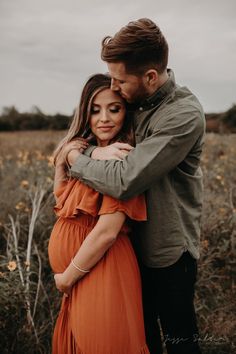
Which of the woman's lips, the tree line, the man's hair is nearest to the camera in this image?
the man's hair

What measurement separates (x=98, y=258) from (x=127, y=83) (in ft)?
2.74

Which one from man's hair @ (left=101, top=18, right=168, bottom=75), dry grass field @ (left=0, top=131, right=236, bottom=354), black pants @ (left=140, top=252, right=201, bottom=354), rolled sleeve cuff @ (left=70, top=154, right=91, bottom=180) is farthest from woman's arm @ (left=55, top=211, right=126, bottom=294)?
dry grass field @ (left=0, top=131, right=236, bottom=354)

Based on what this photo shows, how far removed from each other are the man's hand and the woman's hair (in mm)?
132

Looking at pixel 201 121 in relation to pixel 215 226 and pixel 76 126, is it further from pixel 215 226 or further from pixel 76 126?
pixel 215 226

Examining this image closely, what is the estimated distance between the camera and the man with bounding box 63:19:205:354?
6.18 feet

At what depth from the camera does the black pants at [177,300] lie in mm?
2160

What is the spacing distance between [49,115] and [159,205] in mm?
14526

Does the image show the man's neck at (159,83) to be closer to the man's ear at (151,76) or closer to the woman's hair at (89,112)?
the man's ear at (151,76)

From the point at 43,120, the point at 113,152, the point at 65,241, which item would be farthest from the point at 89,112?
the point at 43,120

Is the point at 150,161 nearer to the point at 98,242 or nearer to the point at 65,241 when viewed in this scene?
the point at 98,242

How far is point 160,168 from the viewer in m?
1.87

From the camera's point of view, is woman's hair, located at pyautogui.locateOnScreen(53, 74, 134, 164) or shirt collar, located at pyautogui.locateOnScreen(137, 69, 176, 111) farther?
woman's hair, located at pyautogui.locateOnScreen(53, 74, 134, 164)

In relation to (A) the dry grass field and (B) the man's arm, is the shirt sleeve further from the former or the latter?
(A) the dry grass field

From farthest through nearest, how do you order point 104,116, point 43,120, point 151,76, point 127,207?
point 43,120 → point 104,116 → point 151,76 → point 127,207
